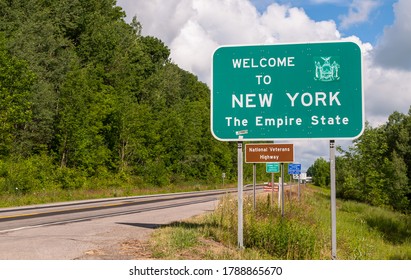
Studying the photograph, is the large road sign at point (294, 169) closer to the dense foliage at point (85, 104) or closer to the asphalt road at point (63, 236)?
the asphalt road at point (63, 236)

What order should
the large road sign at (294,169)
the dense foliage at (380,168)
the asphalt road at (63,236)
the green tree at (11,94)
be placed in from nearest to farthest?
the asphalt road at (63,236)
the large road sign at (294,169)
the green tree at (11,94)
the dense foliage at (380,168)

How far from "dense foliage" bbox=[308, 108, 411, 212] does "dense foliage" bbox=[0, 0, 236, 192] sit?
21.0m

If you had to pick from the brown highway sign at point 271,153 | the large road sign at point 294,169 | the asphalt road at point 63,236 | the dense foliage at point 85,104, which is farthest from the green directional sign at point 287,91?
the dense foliage at point 85,104

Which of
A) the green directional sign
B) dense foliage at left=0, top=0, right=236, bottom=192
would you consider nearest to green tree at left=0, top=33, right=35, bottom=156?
dense foliage at left=0, top=0, right=236, bottom=192

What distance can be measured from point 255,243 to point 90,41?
49.4 meters

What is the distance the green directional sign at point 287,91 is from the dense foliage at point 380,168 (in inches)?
1659

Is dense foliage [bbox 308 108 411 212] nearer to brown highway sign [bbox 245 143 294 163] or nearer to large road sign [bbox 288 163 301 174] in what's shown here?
large road sign [bbox 288 163 301 174]

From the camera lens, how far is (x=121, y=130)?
4672 cm

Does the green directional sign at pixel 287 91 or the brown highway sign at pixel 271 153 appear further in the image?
the brown highway sign at pixel 271 153

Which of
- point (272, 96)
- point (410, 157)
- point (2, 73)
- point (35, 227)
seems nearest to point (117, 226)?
point (35, 227)

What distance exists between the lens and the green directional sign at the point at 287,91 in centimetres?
808

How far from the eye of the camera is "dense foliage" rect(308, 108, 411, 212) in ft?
160

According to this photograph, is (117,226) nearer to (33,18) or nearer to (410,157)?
(33,18)
